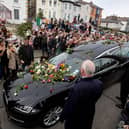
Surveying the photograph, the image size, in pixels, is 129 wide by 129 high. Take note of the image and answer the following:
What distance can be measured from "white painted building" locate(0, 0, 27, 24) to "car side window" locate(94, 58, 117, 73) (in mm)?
25073

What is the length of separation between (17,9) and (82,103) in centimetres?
2741

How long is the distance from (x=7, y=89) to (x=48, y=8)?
31442 mm

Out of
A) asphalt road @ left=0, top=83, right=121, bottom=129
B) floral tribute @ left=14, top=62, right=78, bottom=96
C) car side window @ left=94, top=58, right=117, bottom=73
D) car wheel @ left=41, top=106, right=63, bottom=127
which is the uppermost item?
car side window @ left=94, top=58, right=117, bottom=73

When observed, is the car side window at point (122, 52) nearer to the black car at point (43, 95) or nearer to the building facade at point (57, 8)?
the black car at point (43, 95)

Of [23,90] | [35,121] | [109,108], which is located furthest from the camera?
[109,108]

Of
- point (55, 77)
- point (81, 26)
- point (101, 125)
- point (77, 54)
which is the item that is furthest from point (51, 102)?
point (81, 26)

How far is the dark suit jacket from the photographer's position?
1.83m

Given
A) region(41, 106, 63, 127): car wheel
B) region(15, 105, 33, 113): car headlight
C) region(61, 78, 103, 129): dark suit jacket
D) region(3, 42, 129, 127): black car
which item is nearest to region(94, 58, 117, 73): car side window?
region(3, 42, 129, 127): black car

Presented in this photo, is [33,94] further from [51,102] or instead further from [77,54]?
[77,54]

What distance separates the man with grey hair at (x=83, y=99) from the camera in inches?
71.7

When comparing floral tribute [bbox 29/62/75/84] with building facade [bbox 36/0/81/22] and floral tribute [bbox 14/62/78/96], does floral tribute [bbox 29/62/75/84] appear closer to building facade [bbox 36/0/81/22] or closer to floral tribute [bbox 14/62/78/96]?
floral tribute [bbox 14/62/78/96]

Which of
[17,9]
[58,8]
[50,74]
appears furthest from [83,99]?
[58,8]

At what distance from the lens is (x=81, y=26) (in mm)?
14094

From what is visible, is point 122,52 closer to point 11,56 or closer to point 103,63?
point 103,63
